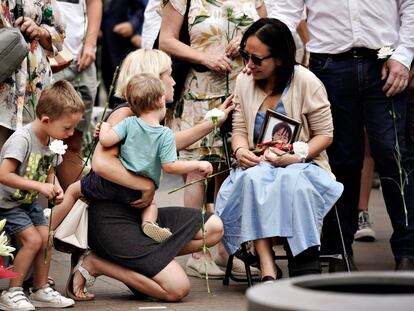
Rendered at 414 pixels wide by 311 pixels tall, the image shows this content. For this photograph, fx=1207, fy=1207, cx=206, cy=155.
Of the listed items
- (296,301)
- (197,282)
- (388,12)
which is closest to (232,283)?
(197,282)

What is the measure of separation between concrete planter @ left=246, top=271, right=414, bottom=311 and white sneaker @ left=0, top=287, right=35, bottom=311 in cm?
301

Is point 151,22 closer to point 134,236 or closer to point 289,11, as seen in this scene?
point 289,11

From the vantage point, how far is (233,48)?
280 inches

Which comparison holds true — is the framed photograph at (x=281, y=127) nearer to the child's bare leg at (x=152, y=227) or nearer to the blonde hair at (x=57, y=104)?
the child's bare leg at (x=152, y=227)

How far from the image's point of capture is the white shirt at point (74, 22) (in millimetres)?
8547

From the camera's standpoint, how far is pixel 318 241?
6.33 meters

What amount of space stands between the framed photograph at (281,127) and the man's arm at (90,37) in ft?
7.30

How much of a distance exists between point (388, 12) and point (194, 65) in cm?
119

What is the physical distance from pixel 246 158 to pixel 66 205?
1004mm

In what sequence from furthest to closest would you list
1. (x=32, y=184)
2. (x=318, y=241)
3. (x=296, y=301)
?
(x=318, y=241), (x=32, y=184), (x=296, y=301)

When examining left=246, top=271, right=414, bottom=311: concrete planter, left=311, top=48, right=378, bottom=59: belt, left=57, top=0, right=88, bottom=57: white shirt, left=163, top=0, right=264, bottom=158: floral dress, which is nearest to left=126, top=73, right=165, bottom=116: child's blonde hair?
left=163, top=0, right=264, bottom=158: floral dress

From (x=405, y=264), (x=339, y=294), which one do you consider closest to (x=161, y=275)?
(x=405, y=264)

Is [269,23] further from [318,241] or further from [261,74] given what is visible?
[318,241]

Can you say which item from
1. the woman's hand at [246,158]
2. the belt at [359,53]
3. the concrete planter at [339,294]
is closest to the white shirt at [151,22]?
the belt at [359,53]
